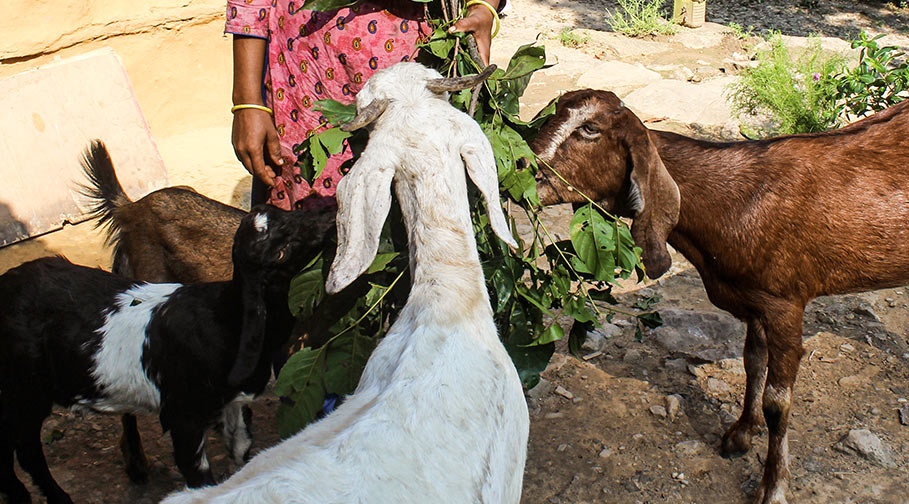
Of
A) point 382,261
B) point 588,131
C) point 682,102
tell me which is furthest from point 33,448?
point 682,102

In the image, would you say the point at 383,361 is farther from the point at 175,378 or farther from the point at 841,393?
the point at 841,393

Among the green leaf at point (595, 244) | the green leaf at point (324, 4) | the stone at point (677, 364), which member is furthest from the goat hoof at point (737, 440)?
the green leaf at point (324, 4)

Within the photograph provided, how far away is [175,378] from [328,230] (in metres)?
0.83

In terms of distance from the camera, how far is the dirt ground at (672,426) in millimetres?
3402

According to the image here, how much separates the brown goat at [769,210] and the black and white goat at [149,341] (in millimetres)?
1228

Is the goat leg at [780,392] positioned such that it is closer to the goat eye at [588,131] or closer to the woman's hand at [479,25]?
the goat eye at [588,131]

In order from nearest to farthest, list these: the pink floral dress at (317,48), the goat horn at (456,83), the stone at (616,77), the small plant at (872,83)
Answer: the goat horn at (456,83), the pink floral dress at (317,48), the small plant at (872,83), the stone at (616,77)

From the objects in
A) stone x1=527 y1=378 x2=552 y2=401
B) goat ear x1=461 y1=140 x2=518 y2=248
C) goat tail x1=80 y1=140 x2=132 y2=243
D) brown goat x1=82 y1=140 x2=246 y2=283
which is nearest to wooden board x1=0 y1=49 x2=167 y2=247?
goat tail x1=80 y1=140 x2=132 y2=243

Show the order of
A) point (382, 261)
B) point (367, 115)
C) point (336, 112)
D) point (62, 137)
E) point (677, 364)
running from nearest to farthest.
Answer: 1. point (367, 115)
2. point (382, 261)
3. point (336, 112)
4. point (677, 364)
5. point (62, 137)

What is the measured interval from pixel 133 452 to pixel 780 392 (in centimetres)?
282

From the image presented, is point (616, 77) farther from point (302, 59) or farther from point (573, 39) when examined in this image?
point (302, 59)

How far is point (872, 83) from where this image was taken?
600cm

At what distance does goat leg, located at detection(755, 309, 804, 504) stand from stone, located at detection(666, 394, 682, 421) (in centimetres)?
52

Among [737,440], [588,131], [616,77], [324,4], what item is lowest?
[737,440]
